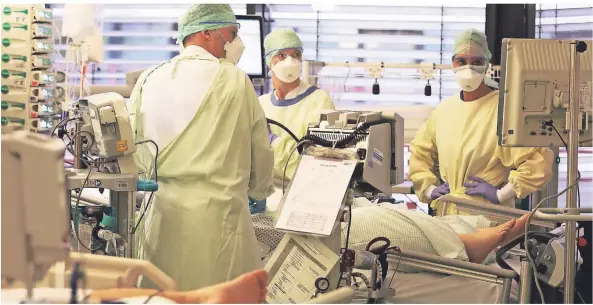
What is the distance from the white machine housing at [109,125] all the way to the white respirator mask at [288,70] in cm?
169

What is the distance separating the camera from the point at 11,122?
17.6 ft

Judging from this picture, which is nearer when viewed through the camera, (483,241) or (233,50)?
(233,50)

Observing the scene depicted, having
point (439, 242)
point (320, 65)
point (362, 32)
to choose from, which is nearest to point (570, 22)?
point (362, 32)

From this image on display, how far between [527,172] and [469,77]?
618 millimetres

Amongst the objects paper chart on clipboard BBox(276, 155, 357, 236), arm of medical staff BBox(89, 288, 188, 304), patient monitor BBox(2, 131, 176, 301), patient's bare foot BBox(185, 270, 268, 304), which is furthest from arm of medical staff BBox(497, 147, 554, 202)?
patient monitor BBox(2, 131, 176, 301)

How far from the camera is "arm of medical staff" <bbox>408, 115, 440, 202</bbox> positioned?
4.88 m

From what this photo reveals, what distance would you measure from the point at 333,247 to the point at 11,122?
283 cm

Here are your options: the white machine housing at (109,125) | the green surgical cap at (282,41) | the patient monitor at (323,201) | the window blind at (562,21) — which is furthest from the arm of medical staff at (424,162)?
the window blind at (562,21)

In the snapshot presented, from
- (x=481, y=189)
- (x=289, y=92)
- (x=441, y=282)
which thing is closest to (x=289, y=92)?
(x=289, y=92)

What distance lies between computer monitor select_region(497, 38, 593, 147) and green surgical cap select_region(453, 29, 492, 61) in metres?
1.53

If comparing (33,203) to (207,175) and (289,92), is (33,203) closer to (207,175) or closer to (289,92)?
(207,175)

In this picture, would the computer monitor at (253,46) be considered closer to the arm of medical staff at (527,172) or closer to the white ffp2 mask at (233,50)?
the arm of medical staff at (527,172)

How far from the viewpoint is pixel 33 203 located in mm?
1626

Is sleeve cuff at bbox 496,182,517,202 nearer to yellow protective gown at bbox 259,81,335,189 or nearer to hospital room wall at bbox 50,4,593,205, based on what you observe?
yellow protective gown at bbox 259,81,335,189
